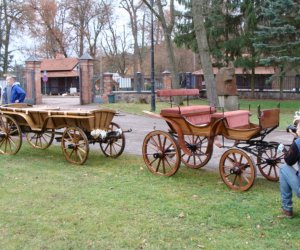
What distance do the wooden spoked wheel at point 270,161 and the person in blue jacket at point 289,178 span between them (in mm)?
1380

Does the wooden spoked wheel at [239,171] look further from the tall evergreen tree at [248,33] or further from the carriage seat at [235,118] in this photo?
the tall evergreen tree at [248,33]

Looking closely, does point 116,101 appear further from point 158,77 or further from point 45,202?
point 45,202

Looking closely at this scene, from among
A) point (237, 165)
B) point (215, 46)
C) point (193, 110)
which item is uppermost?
point (215, 46)

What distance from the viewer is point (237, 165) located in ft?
21.5

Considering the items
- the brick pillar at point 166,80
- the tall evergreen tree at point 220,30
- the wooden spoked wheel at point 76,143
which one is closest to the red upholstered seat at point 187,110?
the wooden spoked wheel at point 76,143

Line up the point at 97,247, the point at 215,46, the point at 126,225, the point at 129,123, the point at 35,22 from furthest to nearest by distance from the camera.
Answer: the point at 35,22 < the point at 215,46 < the point at 129,123 < the point at 126,225 < the point at 97,247

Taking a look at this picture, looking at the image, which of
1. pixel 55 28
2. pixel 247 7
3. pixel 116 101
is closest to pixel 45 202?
pixel 116 101

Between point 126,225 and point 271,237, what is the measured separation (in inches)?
64.3

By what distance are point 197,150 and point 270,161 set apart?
137cm

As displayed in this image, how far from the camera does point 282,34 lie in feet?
73.9

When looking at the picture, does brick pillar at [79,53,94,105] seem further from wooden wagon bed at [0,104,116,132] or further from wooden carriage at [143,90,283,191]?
wooden carriage at [143,90,283,191]

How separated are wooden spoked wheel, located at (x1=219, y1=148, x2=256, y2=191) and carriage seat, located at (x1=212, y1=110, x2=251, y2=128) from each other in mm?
506

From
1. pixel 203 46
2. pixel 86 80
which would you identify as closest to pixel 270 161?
pixel 203 46

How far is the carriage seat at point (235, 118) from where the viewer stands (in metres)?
6.91
